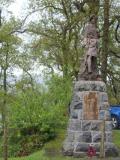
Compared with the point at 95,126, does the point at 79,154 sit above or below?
below

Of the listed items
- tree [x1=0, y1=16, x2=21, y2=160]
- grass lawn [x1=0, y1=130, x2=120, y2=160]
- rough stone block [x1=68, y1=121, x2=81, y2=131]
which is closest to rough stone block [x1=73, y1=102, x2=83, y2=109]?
rough stone block [x1=68, y1=121, x2=81, y2=131]

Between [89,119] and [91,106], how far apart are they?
0.49 meters

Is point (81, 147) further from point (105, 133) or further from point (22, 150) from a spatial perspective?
point (22, 150)

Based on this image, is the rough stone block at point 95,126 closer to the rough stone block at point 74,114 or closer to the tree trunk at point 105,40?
the rough stone block at point 74,114

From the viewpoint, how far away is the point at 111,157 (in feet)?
69.1

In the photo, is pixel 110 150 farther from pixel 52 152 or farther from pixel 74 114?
pixel 52 152

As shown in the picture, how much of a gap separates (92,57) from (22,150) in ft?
19.4

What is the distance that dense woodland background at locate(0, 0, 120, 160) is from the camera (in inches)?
1007

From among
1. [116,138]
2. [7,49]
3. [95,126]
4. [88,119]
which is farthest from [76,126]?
[7,49]

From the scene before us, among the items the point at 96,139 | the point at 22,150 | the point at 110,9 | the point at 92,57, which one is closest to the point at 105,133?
the point at 96,139

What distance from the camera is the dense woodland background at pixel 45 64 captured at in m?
25.6

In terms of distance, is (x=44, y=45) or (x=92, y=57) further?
(x=44, y=45)

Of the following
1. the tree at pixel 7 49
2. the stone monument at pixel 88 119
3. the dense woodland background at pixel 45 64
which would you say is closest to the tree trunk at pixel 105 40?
the dense woodland background at pixel 45 64

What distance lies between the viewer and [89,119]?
2145cm
